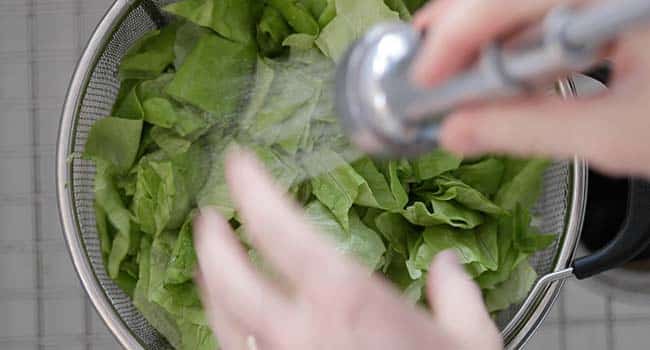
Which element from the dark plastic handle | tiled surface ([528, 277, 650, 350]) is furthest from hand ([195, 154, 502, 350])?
tiled surface ([528, 277, 650, 350])

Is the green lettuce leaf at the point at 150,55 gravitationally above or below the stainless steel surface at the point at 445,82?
below

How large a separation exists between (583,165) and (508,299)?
0.12 metres

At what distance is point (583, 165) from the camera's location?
2.12 feet

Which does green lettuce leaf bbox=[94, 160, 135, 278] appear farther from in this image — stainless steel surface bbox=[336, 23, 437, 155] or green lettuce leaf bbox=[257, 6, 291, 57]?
stainless steel surface bbox=[336, 23, 437, 155]

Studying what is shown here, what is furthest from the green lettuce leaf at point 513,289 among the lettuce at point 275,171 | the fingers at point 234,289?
the fingers at point 234,289

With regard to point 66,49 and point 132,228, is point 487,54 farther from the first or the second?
point 66,49

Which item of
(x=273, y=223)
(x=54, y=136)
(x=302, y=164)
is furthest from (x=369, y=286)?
(x=54, y=136)

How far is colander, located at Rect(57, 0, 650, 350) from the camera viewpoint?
65 centimetres

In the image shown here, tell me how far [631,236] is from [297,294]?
33cm

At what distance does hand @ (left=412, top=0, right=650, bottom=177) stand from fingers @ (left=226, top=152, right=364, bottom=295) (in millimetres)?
78

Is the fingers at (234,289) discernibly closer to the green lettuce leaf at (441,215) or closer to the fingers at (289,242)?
the fingers at (289,242)

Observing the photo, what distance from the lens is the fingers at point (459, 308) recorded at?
0.39 m

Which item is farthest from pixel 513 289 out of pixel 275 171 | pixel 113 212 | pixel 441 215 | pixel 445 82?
pixel 445 82

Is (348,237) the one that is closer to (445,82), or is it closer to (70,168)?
(70,168)
